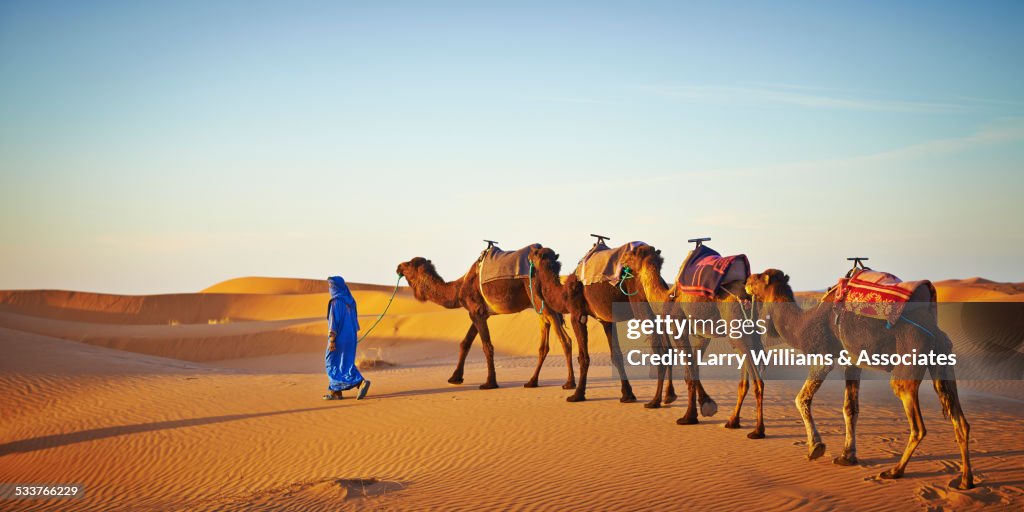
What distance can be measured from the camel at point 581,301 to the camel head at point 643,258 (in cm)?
61

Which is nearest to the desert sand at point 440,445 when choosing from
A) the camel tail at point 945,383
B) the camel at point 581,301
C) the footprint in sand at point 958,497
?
the footprint in sand at point 958,497

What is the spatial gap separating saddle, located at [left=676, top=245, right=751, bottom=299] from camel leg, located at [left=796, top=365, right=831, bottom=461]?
6.45 feet

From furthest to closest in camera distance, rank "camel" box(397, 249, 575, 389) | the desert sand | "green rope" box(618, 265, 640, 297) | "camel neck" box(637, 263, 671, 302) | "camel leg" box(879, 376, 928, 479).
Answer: "camel" box(397, 249, 575, 389)
"green rope" box(618, 265, 640, 297)
"camel neck" box(637, 263, 671, 302)
the desert sand
"camel leg" box(879, 376, 928, 479)

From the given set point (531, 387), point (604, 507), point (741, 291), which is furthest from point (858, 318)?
point (531, 387)

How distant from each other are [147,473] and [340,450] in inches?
107

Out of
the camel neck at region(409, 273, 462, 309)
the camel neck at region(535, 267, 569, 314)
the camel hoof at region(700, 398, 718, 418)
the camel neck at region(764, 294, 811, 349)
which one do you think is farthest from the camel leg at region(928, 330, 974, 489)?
the camel neck at region(409, 273, 462, 309)

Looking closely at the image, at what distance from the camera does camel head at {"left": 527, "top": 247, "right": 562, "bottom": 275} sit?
13.9 meters

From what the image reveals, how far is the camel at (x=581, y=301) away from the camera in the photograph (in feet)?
42.7

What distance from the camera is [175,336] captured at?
3531 centimetres

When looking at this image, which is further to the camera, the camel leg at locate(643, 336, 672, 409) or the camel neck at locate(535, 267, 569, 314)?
the camel neck at locate(535, 267, 569, 314)

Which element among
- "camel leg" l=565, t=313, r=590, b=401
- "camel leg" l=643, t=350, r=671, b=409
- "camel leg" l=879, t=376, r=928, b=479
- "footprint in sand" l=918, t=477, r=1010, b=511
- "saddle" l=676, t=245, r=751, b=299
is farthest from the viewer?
"camel leg" l=565, t=313, r=590, b=401

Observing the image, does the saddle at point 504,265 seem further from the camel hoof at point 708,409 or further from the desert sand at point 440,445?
the camel hoof at point 708,409

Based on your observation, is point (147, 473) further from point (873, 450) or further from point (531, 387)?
point (873, 450)

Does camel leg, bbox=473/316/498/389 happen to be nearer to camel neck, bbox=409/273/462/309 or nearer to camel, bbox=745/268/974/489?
camel neck, bbox=409/273/462/309
